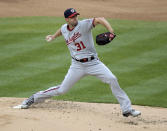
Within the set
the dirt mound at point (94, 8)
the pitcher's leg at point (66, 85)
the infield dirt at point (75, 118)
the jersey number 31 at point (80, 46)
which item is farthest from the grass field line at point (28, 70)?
the dirt mound at point (94, 8)

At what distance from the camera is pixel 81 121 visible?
770 cm

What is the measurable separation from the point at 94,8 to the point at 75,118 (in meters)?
10.1

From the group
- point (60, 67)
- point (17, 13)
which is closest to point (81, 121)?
point (60, 67)

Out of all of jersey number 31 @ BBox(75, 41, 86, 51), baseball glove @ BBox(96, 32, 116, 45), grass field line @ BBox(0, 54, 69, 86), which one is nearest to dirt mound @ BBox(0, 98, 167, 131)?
jersey number 31 @ BBox(75, 41, 86, 51)

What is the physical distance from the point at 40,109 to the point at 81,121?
1166mm

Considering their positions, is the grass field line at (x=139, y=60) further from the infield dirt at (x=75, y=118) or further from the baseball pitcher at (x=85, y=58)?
the baseball pitcher at (x=85, y=58)

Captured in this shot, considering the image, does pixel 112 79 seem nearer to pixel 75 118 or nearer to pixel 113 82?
pixel 113 82

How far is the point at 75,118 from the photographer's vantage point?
7.87 meters

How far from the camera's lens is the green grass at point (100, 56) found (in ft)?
33.4

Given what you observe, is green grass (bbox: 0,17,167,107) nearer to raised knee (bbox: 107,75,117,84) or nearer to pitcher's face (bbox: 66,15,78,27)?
raised knee (bbox: 107,75,117,84)

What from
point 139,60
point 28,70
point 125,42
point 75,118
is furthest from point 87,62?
point 125,42

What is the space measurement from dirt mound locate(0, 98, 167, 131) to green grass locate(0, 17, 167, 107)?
0.73 metres

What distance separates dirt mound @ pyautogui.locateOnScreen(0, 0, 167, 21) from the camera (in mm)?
16578

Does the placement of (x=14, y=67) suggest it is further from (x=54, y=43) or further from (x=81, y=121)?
(x=81, y=121)
